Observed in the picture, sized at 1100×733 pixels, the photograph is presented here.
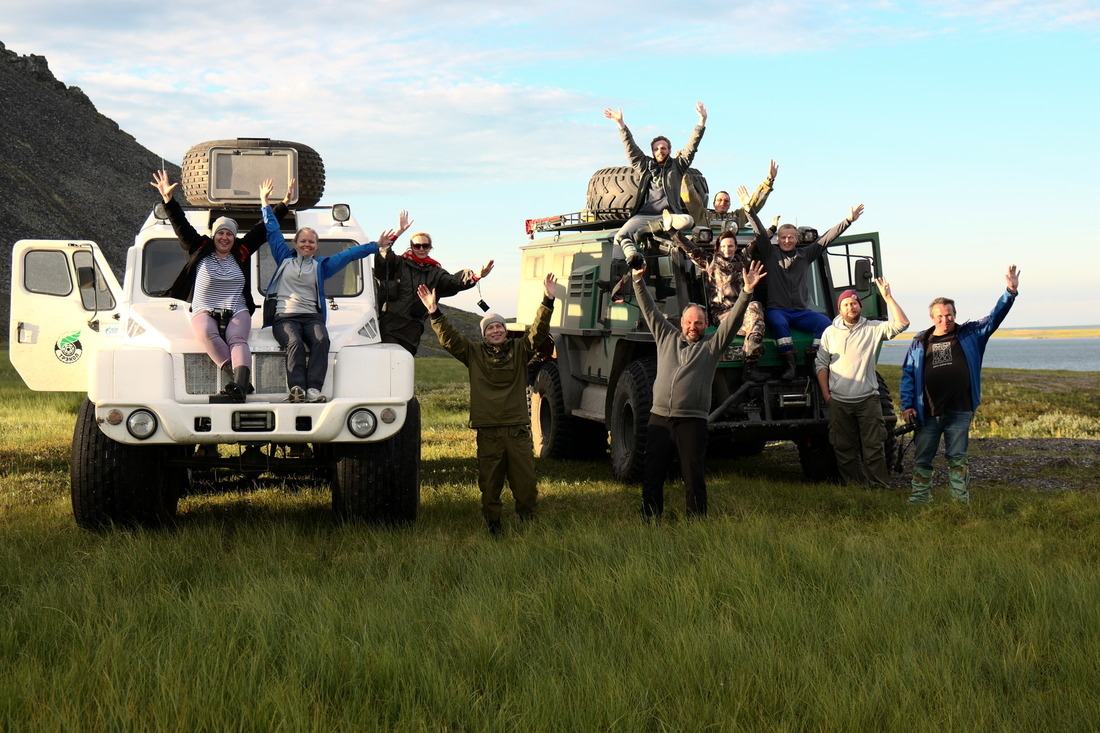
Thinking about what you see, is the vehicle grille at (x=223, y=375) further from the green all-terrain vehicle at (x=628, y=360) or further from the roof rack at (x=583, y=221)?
the roof rack at (x=583, y=221)

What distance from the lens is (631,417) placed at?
37.5ft

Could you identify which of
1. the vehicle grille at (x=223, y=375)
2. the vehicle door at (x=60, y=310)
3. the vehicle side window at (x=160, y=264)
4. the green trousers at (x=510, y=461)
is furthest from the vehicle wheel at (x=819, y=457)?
the vehicle door at (x=60, y=310)

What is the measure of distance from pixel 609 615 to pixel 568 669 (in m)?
0.73

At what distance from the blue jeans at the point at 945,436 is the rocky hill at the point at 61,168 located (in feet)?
200

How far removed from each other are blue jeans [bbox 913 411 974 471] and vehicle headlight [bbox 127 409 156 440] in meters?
6.21

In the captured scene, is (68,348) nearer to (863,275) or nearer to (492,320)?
(492,320)

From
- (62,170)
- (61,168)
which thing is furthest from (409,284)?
(61,168)

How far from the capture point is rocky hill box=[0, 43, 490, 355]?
71.1m

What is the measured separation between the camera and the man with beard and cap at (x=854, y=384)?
10.2 meters

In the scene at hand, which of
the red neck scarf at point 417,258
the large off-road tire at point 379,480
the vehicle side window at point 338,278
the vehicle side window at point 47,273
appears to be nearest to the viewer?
the large off-road tire at point 379,480

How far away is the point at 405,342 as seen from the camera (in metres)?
10.3

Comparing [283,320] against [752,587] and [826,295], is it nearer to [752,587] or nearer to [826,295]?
[752,587]

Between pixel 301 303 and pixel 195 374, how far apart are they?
92 cm

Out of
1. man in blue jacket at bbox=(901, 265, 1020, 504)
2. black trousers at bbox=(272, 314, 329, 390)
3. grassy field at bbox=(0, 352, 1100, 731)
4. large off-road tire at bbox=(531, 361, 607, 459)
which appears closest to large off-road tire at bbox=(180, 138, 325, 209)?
black trousers at bbox=(272, 314, 329, 390)
